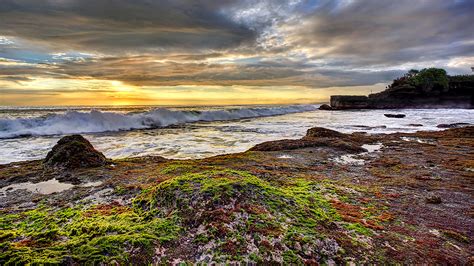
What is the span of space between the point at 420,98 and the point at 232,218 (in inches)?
3337

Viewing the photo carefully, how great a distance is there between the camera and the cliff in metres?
68.1

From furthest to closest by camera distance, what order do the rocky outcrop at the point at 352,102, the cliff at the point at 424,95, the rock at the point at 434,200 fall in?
the rocky outcrop at the point at 352,102
the cliff at the point at 424,95
the rock at the point at 434,200

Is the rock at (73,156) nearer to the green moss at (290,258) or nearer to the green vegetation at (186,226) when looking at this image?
the green vegetation at (186,226)

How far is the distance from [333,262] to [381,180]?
4101 mm

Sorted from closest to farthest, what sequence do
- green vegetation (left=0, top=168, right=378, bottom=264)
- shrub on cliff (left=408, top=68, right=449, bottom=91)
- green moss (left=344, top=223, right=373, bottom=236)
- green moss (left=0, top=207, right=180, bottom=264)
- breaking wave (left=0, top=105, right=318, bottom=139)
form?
green moss (left=0, top=207, right=180, bottom=264) → green vegetation (left=0, top=168, right=378, bottom=264) → green moss (left=344, top=223, right=373, bottom=236) → breaking wave (left=0, top=105, right=318, bottom=139) → shrub on cliff (left=408, top=68, right=449, bottom=91)

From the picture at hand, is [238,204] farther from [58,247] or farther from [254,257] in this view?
[58,247]

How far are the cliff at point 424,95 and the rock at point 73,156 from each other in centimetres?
7514

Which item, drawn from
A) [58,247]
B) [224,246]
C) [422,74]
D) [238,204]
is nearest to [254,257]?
[224,246]

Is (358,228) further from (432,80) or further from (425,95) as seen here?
(432,80)

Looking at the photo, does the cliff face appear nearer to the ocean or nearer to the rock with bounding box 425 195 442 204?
the ocean

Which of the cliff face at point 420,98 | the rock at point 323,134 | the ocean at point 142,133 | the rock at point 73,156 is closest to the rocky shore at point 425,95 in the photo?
the cliff face at point 420,98

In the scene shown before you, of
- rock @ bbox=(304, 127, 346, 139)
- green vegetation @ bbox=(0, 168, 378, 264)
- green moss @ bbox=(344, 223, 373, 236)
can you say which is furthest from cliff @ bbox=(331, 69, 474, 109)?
green vegetation @ bbox=(0, 168, 378, 264)

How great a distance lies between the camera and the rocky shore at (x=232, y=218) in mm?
2992

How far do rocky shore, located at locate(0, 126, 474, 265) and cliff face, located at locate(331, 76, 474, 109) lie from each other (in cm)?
7504
